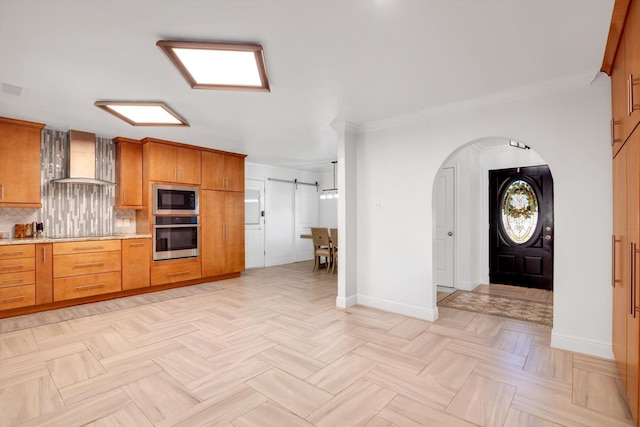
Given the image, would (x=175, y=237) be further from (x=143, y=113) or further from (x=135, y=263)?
(x=143, y=113)

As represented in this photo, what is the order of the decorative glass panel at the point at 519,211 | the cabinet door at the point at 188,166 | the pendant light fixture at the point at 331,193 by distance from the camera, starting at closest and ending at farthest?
the decorative glass panel at the point at 519,211
the cabinet door at the point at 188,166
the pendant light fixture at the point at 331,193

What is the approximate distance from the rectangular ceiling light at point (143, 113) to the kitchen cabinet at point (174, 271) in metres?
2.21

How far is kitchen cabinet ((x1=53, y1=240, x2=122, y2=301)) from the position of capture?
12.9 ft

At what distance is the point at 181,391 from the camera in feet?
6.97

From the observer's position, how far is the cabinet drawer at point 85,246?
3.93 meters

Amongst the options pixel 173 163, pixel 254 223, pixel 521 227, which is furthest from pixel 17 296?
pixel 521 227

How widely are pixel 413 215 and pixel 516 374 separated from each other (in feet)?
6.03

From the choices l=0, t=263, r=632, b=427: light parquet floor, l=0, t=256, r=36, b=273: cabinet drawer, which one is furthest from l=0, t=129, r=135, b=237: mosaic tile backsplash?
l=0, t=263, r=632, b=427: light parquet floor

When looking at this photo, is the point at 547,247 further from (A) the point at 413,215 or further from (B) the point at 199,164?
(B) the point at 199,164

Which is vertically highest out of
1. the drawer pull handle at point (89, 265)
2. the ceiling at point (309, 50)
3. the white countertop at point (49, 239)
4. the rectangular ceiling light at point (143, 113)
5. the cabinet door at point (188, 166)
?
the ceiling at point (309, 50)

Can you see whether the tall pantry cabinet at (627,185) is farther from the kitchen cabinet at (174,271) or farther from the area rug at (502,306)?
the kitchen cabinet at (174,271)

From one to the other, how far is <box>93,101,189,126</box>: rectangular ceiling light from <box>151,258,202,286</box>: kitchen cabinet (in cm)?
221

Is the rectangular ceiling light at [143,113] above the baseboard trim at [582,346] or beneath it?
above

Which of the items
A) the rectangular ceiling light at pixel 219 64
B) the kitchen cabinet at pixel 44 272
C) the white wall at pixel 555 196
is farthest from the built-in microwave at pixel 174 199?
the white wall at pixel 555 196
